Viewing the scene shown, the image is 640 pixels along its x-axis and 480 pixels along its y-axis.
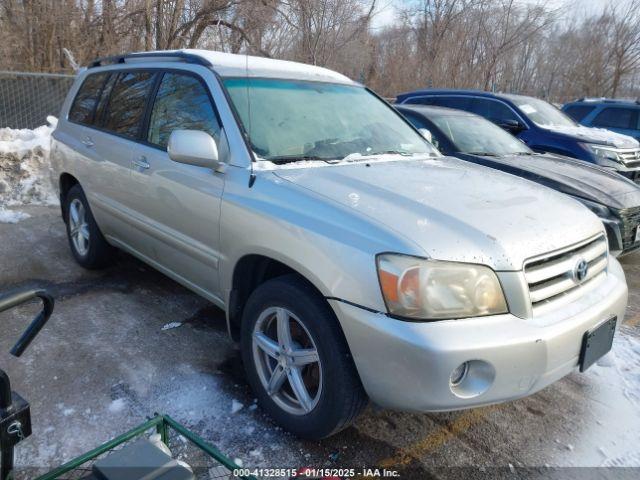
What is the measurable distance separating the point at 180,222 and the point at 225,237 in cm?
53

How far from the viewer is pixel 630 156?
7.69 meters

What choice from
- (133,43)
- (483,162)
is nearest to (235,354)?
(483,162)

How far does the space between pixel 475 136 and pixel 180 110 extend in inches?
155

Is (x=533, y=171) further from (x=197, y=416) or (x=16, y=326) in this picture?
(x=16, y=326)

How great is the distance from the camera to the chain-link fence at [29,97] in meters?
9.47

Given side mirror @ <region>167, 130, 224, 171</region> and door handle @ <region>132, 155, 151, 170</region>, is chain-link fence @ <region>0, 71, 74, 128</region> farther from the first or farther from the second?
side mirror @ <region>167, 130, 224, 171</region>

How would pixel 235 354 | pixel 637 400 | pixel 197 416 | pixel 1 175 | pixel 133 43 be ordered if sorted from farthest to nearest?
pixel 133 43
pixel 1 175
pixel 235 354
pixel 637 400
pixel 197 416

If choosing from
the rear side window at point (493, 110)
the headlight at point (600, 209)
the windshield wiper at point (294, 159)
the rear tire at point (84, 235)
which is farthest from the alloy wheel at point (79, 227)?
the rear side window at point (493, 110)

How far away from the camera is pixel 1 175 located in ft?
24.5

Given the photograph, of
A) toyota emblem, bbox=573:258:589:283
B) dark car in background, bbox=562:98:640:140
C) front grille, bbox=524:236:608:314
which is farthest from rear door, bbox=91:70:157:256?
dark car in background, bbox=562:98:640:140

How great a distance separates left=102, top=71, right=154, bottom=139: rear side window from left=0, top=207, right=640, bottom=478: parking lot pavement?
1.37 meters

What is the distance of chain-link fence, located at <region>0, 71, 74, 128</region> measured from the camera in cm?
947

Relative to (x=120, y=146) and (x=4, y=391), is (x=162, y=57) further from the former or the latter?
(x=4, y=391)

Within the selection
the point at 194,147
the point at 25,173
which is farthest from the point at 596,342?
the point at 25,173
